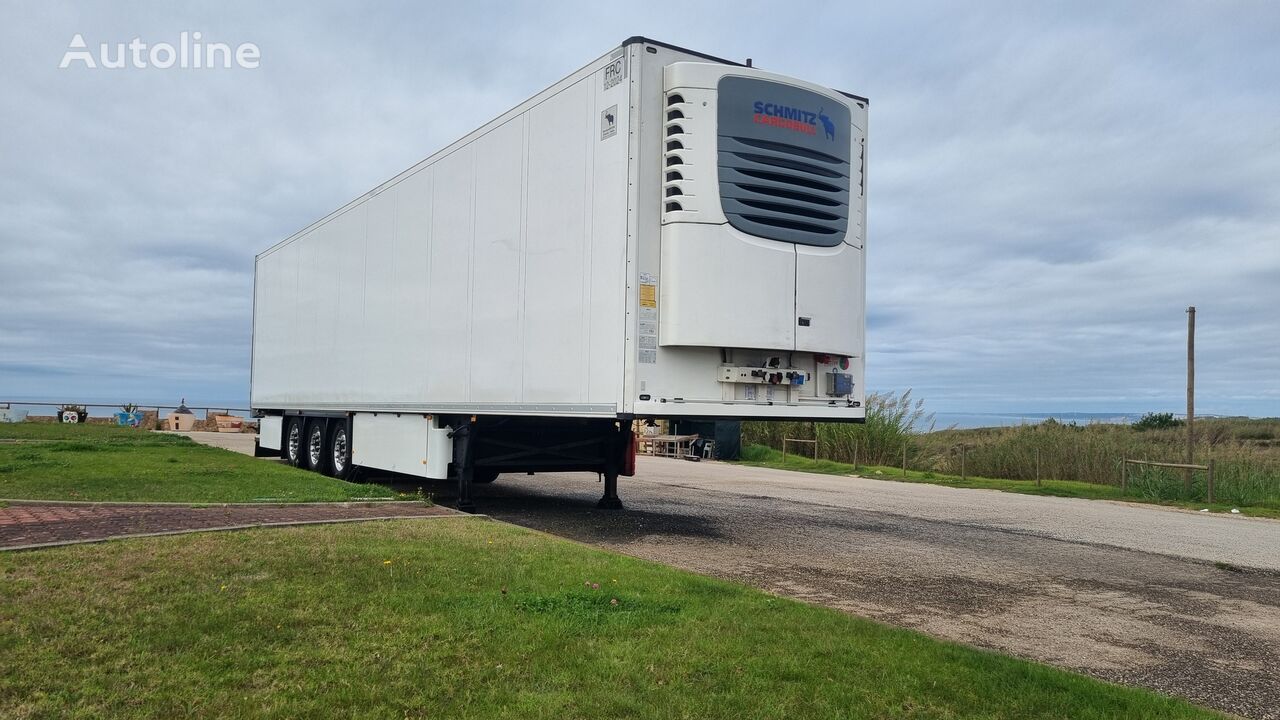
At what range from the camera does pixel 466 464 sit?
11945 millimetres

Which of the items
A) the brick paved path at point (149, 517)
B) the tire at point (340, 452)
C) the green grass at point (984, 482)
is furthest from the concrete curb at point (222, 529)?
the green grass at point (984, 482)

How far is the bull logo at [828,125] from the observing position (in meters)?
10.1

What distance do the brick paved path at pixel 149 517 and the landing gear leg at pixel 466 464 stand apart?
1369 mm

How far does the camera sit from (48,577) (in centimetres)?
588

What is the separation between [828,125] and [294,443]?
521 inches

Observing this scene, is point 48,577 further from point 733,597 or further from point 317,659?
point 733,597

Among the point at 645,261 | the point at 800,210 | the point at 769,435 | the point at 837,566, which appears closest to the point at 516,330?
the point at 645,261

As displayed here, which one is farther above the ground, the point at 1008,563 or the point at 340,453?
the point at 340,453

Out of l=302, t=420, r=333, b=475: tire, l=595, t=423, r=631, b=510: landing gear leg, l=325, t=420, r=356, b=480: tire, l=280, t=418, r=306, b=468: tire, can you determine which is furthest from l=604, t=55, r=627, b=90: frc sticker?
l=280, t=418, r=306, b=468: tire

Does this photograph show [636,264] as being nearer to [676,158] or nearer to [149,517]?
[676,158]

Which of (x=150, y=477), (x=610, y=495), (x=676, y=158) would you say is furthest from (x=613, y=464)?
(x=150, y=477)

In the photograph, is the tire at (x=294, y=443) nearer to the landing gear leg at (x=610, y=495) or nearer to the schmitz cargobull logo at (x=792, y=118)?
the landing gear leg at (x=610, y=495)

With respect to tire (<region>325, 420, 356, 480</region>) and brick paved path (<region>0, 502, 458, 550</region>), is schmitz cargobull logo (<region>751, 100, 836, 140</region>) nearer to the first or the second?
brick paved path (<region>0, 502, 458, 550</region>)

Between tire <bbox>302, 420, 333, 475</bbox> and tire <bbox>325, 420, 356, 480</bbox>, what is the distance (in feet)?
0.44
